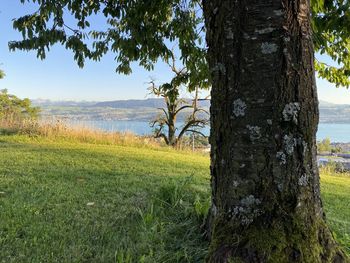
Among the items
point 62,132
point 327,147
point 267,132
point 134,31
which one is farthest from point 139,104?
point 267,132

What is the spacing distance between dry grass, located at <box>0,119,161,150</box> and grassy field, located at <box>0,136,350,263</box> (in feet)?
22.7

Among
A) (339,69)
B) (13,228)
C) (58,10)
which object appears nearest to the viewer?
(13,228)

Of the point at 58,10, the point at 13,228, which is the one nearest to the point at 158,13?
the point at 58,10

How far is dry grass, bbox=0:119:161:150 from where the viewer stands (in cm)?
1295

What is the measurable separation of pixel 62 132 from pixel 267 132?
12.2m

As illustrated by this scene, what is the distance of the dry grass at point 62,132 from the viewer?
12.9 metres

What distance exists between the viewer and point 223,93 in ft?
6.64

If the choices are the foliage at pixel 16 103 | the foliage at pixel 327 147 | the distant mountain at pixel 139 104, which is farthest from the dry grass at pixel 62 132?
the foliage at pixel 327 147

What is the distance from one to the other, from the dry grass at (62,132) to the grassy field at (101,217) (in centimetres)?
691

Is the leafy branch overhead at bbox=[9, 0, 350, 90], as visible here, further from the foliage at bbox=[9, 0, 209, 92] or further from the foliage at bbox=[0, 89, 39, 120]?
the foliage at bbox=[0, 89, 39, 120]

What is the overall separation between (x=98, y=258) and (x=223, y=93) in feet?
5.29

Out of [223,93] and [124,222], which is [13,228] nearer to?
[124,222]

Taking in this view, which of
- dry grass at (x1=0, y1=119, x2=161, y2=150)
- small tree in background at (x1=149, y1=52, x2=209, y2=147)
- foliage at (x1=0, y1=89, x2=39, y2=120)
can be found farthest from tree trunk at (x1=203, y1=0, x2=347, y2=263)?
foliage at (x1=0, y1=89, x2=39, y2=120)

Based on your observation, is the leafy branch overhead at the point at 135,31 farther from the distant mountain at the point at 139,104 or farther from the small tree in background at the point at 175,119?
the small tree in background at the point at 175,119
